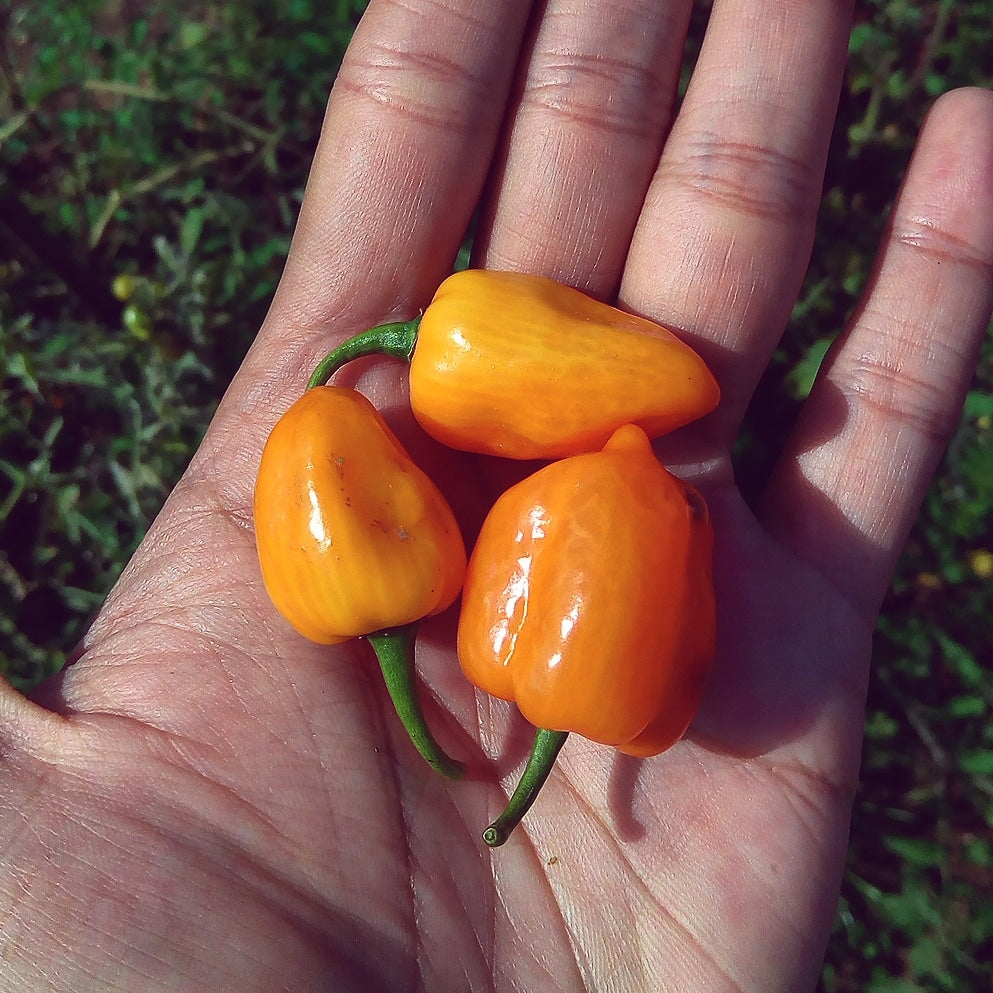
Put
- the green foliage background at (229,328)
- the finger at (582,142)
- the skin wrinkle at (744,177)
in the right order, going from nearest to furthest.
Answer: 1. the skin wrinkle at (744,177)
2. the finger at (582,142)
3. the green foliage background at (229,328)

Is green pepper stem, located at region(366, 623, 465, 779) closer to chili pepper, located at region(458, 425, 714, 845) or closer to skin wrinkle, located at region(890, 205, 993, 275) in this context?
chili pepper, located at region(458, 425, 714, 845)

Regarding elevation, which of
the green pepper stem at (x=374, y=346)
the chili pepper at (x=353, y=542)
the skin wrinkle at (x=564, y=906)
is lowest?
the skin wrinkle at (x=564, y=906)

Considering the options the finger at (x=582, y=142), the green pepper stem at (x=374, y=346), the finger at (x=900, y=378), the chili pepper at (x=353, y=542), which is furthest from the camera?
the finger at (x=582, y=142)

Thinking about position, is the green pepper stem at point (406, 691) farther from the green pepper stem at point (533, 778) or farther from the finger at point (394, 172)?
the finger at point (394, 172)

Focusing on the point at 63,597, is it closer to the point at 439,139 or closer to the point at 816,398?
the point at 439,139

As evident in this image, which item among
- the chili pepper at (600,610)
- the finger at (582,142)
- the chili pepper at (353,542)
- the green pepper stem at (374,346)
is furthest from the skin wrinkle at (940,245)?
the chili pepper at (353,542)

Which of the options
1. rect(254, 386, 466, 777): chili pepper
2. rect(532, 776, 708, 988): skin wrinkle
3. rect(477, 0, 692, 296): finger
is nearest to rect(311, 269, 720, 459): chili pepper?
rect(254, 386, 466, 777): chili pepper

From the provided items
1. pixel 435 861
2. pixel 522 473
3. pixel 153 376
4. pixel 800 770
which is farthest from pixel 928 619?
pixel 153 376
